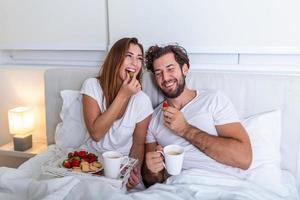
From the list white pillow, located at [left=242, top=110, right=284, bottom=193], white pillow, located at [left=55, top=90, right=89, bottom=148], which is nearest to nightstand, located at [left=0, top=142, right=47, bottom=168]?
white pillow, located at [left=55, top=90, right=89, bottom=148]

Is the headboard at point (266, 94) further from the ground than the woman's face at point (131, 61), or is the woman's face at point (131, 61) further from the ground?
the woman's face at point (131, 61)

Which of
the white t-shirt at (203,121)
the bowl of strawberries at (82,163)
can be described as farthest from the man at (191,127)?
the bowl of strawberries at (82,163)

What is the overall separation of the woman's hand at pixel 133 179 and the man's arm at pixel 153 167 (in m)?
0.05

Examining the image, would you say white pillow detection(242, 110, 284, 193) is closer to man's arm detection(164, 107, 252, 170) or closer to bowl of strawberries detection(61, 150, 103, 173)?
man's arm detection(164, 107, 252, 170)

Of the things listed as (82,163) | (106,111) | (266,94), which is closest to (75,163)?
(82,163)

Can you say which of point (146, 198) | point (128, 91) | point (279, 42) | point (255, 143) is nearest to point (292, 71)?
point (279, 42)

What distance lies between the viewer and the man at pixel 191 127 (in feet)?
4.66

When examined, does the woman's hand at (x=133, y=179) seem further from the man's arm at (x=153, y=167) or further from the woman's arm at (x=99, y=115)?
the woman's arm at (x=99, y=115)

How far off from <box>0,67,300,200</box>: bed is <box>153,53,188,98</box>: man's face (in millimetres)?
204

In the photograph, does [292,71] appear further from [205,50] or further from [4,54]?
[4,54]

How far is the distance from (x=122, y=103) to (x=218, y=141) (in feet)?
1.63

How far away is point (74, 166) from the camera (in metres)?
1.38

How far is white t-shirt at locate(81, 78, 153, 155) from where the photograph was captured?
1619 millimetres

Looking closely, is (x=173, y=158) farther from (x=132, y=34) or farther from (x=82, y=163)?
(x=132, y=34)
